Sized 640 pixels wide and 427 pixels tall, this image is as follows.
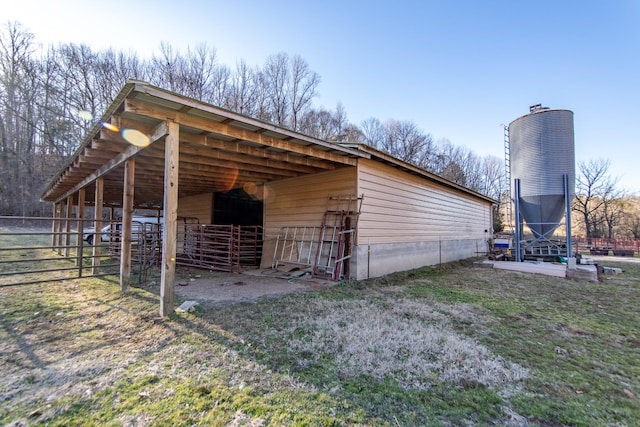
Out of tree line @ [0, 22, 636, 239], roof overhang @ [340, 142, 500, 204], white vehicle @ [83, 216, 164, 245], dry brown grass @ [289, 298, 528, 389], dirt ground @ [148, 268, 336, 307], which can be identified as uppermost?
tree line @ [0, 22, 636, 239]

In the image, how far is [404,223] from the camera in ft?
25.6

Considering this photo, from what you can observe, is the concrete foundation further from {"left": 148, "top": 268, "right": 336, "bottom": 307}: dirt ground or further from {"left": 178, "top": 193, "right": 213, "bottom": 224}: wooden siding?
{"left": 178, "top": 193, "right": 213, "bottom": 224}: wooden siding

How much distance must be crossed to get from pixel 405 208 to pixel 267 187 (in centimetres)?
408

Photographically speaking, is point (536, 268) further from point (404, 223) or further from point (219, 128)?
point (219, 128)

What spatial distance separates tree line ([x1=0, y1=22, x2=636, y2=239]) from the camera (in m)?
19.0

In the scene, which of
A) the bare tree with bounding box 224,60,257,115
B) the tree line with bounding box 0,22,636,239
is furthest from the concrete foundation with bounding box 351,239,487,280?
the bare tree with bounding box 224,60,257,115

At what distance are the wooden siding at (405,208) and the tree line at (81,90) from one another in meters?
10.4

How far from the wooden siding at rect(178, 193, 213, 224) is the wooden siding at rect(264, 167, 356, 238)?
12.1 ft

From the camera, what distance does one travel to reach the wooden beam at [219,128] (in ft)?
10.9

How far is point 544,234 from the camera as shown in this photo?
8047mm

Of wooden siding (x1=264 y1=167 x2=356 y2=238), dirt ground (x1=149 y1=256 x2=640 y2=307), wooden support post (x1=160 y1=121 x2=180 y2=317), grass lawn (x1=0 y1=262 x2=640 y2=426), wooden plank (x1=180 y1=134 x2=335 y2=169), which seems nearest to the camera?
grass lawn (x1=0 y1=262 x2=640 y2=426)

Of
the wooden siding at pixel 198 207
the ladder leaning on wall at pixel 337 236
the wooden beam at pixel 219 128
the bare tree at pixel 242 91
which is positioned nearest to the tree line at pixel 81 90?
the bare tree at pixel 242 91

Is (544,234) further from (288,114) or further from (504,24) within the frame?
(288,114)

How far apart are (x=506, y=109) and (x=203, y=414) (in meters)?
15.4
